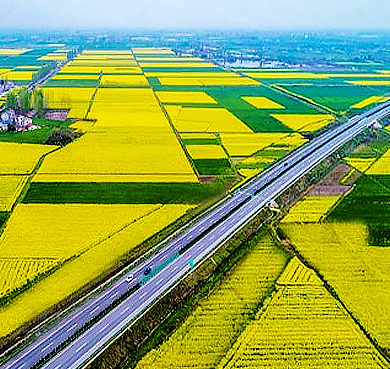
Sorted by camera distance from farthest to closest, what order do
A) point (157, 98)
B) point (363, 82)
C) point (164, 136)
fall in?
point (363, 82), point (157, 98), point (164, 136)

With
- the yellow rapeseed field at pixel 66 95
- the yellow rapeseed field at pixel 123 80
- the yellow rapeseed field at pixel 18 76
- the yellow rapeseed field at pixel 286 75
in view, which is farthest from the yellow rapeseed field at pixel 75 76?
the yellow rapeseed field at pixel 286 75

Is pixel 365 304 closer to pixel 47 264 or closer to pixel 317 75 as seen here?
pixel 47 264

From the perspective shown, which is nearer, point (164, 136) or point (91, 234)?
point (91, 234)

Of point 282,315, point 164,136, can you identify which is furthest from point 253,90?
point 282,315

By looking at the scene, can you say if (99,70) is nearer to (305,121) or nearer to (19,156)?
(305,121)

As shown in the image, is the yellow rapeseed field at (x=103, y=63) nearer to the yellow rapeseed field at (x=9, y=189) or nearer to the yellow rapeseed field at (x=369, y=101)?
the yellow rapeseed field at (x=369, y=101)

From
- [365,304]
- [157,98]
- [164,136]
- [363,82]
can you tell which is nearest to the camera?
[365,304]
